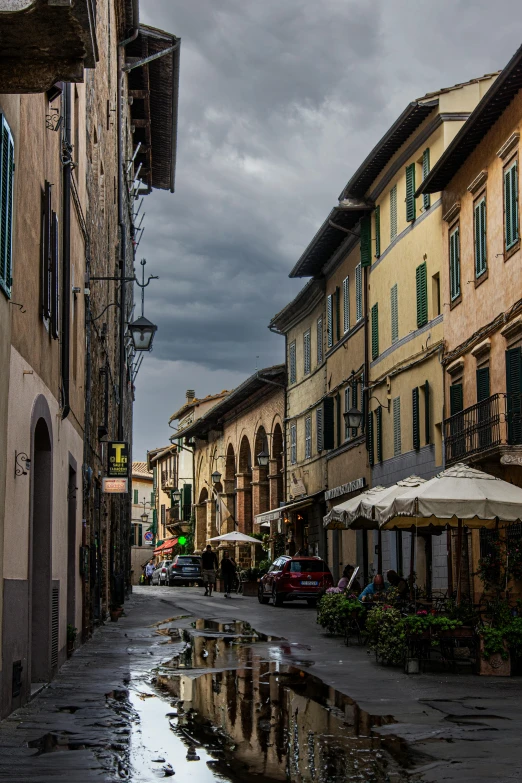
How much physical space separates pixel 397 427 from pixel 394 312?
3.08m

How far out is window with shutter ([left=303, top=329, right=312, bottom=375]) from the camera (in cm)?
4344

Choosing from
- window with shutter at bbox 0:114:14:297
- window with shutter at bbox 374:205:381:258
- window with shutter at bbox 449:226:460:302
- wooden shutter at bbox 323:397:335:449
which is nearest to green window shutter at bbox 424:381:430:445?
window with shutter at bbox 449:226:460:302

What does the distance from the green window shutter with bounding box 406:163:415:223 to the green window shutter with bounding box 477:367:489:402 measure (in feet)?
23.0

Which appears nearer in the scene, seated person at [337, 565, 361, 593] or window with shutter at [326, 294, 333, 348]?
seated person at [337, 565, 361, 593]

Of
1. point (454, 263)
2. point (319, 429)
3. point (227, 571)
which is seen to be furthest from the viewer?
point (227, 571)

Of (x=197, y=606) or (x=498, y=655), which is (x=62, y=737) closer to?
(x=498, y=655)

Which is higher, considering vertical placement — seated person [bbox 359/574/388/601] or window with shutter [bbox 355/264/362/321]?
window with shutter [bbox 355/264/362/321]

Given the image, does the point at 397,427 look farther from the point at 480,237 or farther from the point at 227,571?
the point at 227,571

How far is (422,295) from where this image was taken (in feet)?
92.1

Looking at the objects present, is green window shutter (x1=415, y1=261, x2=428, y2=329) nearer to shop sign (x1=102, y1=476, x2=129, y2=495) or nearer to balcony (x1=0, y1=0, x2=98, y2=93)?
shop sign (x1=102, y1=476, x2=129, y2=495)

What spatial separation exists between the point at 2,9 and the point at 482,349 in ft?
56.3

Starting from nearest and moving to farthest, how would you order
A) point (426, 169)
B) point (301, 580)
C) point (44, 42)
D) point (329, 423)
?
point (44, 42), point (426, 169), point (301, 580), point (329, 423)

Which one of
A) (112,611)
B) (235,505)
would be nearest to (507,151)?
(112,611)

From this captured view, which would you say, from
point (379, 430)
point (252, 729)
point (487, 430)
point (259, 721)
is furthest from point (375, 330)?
point (252, 729)
